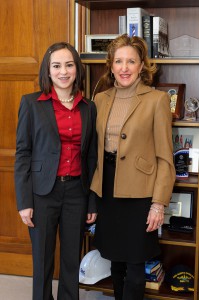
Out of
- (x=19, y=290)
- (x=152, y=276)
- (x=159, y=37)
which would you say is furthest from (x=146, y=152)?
(x=19, y=290)

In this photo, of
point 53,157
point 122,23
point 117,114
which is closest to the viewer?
point 53,157

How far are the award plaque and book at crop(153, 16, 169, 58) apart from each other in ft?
1.82

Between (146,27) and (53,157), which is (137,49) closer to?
(146,27)

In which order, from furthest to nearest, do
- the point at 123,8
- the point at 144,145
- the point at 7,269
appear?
the point at 7,269 < the point at 123,8 < the point at 144,145

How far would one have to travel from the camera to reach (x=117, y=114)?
2.18 meters

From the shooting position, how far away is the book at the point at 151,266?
2555 mm

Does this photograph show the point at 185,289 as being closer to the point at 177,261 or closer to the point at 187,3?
the point at 177,261

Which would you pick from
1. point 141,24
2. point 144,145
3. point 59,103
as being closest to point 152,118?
point 144,145

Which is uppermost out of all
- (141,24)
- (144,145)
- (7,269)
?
(141,24)

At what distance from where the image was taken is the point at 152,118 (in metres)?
2.11

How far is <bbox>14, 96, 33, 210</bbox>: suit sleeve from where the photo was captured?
80.9 inches

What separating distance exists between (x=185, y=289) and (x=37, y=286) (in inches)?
34.4

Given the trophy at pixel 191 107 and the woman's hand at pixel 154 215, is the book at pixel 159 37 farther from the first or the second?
the woman's hand at pixel 154 215

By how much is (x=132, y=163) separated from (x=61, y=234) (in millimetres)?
511
